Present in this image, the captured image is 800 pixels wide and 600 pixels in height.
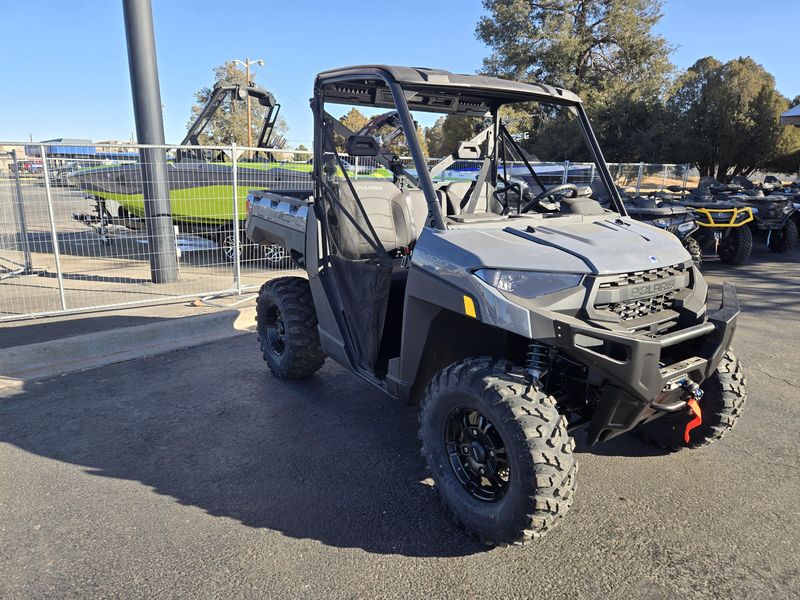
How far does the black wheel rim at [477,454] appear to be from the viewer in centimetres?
270

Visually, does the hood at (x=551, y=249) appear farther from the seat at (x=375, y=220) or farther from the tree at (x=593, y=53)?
the tree at (x=593, y=53)

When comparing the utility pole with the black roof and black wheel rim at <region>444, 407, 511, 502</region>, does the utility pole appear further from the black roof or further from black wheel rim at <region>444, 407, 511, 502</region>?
black wheel rim at <region>444, 407, 511, 502</region>

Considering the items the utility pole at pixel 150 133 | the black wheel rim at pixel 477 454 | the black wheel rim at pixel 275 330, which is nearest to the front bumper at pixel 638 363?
the black wheel rim at pixel 477 454

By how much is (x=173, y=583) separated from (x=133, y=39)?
6.97 metres

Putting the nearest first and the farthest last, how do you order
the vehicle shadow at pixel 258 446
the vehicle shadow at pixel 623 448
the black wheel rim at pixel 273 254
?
the vehicle shadow at pixel 258 446, the vehicle shadow at pixel 623 448, the black wheel rim at pixel 273 254

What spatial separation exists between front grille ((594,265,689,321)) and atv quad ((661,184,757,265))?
7472mm

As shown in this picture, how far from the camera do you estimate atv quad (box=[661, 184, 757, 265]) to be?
9695 mm

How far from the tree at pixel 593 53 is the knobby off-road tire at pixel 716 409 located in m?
25.0

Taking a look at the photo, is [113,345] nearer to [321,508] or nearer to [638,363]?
[321,508]

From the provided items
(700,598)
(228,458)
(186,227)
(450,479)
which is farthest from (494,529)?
(186,227)

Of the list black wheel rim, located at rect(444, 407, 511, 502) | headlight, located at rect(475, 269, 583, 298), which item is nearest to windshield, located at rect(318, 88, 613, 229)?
headlight, located at rect(475, 269, 583, 298)

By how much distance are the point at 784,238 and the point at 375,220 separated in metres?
11.2

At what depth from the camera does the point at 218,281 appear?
8.01 m

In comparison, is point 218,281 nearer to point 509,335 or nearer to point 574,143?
point 509,335
